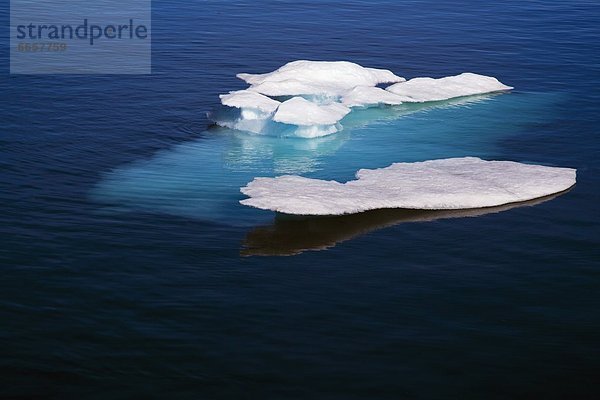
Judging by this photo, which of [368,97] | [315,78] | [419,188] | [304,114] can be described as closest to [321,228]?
[419,188]

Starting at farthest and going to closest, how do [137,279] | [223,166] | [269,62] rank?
[269,62] → [223,166] → [137,279]

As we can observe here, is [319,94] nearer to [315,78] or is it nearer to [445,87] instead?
[315,78]

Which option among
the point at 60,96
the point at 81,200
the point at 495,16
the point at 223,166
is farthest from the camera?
the point at 495,16

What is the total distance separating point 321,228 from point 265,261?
4.88 feet

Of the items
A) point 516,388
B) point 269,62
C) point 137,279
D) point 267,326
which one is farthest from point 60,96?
point 516,388

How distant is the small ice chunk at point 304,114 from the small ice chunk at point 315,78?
6.41ft

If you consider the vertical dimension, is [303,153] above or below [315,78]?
below

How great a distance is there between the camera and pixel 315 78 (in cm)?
2375

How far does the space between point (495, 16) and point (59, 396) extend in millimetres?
27222

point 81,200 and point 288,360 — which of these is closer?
point 288,360

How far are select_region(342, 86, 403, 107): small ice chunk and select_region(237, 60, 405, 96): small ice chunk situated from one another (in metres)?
0.42

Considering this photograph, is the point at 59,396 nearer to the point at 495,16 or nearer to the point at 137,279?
the point at 137,279

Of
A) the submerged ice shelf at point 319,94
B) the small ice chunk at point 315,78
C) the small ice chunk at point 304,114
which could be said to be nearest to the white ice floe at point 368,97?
the submerged ice shelf at point 319,94

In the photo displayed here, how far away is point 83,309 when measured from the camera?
13.0 m
